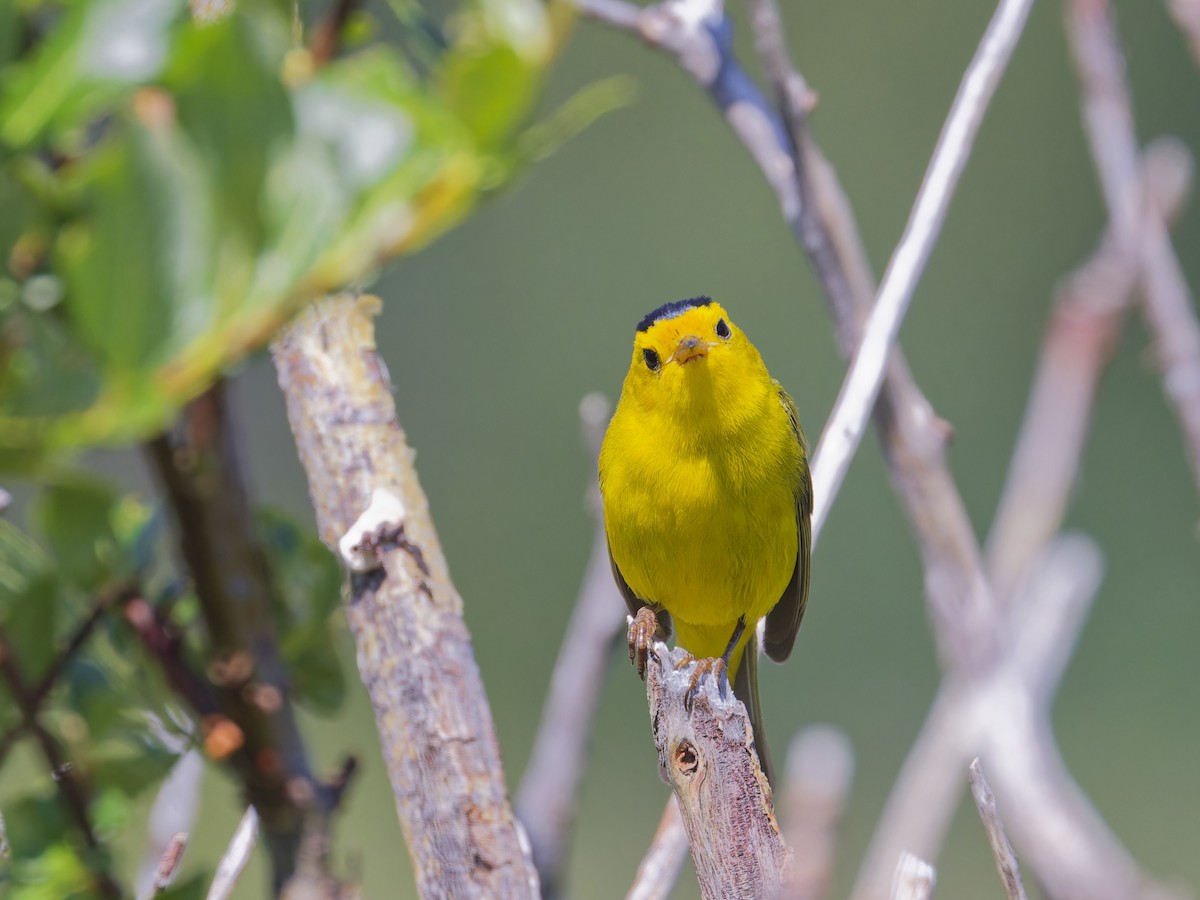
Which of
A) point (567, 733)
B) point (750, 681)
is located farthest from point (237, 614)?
point (750, 681)

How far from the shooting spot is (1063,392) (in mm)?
820

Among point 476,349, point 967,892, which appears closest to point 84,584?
point 967,892

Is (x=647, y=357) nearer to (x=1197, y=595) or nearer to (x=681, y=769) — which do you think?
(x=681, y=769)

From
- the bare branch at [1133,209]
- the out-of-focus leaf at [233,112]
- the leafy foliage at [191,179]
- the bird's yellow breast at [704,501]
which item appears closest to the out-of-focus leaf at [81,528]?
the leafy foliage at [191,179]

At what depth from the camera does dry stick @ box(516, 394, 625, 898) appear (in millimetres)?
1732

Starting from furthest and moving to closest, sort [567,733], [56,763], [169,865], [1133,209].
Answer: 1. [567,733]
2. [1133,209]
3. [169,865]
4. [56,763]

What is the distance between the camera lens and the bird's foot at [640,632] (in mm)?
3219

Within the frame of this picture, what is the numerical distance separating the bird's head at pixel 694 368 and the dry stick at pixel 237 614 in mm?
2506

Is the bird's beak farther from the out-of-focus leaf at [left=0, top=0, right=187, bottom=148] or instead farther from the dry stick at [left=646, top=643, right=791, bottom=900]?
the out-of-focus leaf at [left=0, top=0, right=187, bottom=148]

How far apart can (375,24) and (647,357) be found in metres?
2.50

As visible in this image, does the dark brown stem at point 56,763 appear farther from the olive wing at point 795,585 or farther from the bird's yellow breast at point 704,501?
the olive wing at point 795,585

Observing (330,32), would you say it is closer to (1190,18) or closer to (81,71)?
(81,71)

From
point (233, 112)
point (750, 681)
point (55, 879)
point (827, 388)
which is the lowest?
point (55, 879)

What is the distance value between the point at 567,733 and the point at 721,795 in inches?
14.4
